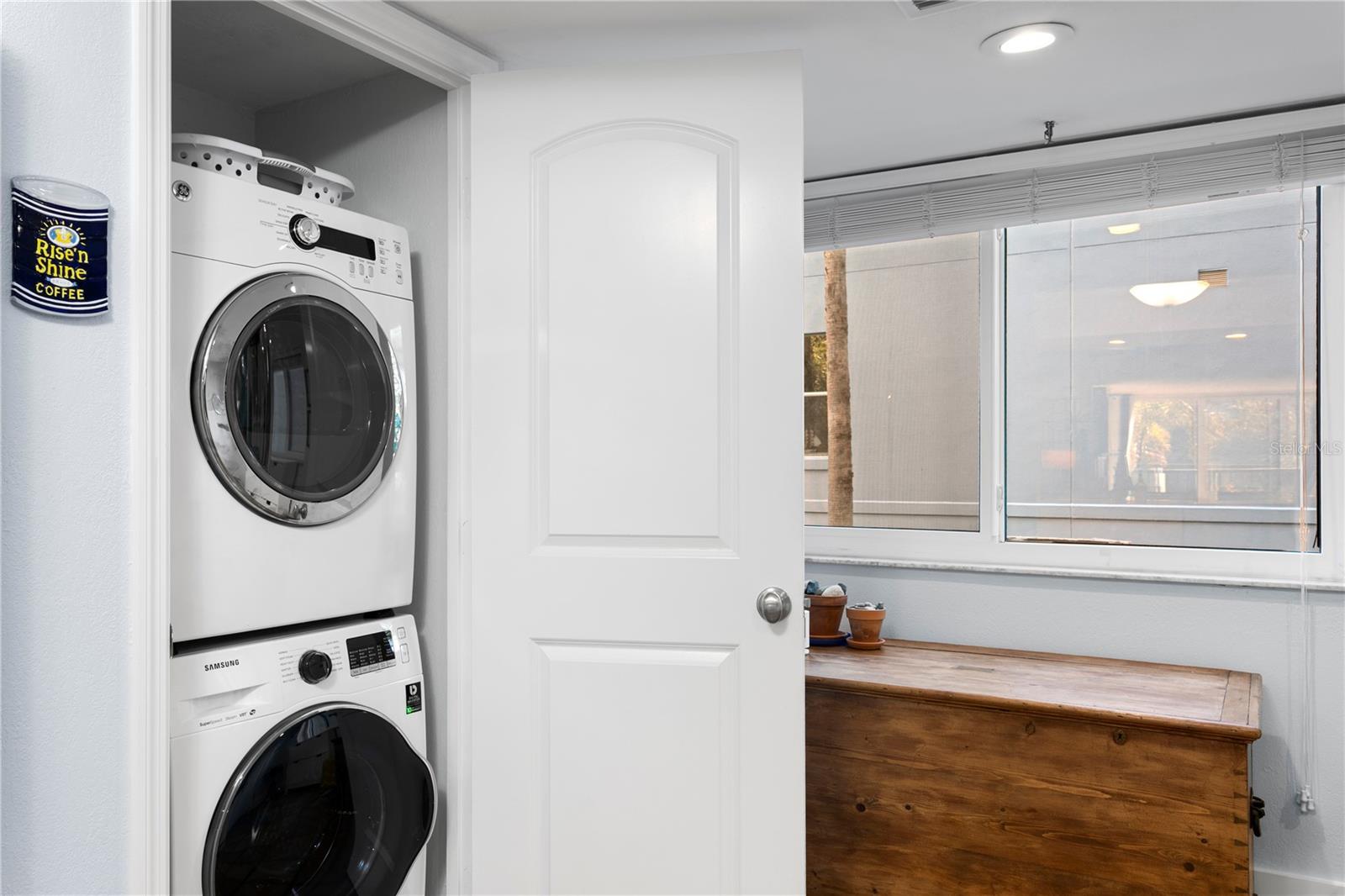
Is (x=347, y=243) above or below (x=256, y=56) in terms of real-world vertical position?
below

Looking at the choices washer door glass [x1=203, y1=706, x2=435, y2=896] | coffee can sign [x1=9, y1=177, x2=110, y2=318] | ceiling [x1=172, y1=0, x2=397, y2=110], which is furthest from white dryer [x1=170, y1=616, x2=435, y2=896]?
ceiling [x1=172, y1=0, x2=397, y2=110]

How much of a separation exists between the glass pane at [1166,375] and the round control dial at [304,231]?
2.05m

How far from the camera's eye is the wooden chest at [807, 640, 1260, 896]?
193cm

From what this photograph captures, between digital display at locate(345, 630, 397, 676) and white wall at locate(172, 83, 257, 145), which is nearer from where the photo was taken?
digital display at locate(345, 630, 397, 676)

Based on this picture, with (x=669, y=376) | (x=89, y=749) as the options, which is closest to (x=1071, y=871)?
(x=669, y=376)

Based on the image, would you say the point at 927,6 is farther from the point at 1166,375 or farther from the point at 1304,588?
the point at 1304,588

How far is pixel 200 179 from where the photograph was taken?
5.41 feet

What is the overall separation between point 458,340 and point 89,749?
108cm

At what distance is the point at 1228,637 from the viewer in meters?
2.41

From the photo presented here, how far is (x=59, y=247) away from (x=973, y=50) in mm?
1850

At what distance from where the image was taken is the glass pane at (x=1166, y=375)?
2432 mm

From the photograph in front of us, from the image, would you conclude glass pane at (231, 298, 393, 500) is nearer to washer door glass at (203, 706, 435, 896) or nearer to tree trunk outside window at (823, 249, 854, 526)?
washer door glass at (203, 706, 435, 896)

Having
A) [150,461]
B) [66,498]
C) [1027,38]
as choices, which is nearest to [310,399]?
[150,461]

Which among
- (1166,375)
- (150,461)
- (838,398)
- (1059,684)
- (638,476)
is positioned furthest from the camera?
(838,398)
